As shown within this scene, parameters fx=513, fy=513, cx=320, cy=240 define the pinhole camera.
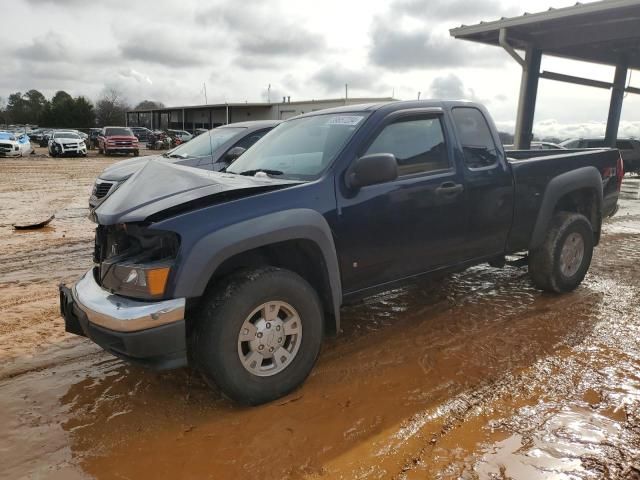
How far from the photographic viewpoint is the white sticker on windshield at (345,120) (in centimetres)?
387

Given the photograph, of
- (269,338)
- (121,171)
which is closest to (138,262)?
(269,338)

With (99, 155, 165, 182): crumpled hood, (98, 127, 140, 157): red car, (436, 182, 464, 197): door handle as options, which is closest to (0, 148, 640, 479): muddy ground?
(436, 182, 464, 197): door handle

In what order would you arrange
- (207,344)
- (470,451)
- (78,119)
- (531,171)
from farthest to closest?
(78,119) → (531,171) → (207,344) → (470,451)

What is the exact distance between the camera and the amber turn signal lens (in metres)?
2.82

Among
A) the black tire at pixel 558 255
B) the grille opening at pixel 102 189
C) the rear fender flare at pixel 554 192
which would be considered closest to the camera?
the rear fender flare at pixel 554 192

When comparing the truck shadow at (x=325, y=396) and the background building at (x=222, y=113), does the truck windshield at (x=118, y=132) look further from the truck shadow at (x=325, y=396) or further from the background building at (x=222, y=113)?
the truck shadow at (x=325, y=396)

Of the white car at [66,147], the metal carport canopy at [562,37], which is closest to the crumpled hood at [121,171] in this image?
the metal carport canopy at [562,37]

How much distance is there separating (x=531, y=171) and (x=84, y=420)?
4.15 m

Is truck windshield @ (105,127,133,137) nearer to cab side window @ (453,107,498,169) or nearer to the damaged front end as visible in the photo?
cab side window @ (453,107,498,169)

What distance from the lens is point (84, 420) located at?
120 inches

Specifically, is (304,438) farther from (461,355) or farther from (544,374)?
(544,374)

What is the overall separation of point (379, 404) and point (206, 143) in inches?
250

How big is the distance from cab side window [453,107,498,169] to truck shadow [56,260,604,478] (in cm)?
141

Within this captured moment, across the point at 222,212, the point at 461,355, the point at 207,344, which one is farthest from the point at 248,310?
Answer: the point at 461,355
